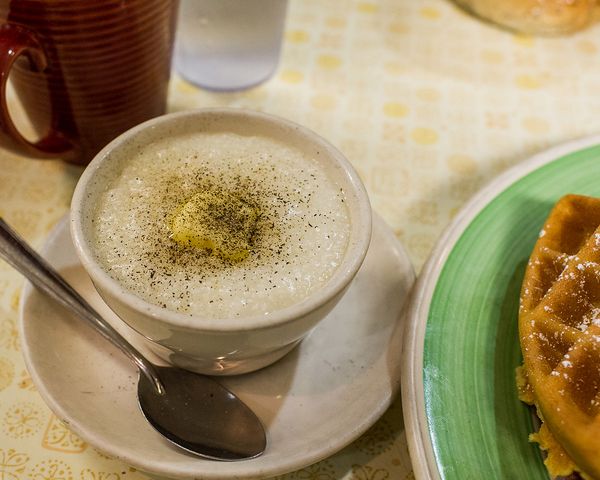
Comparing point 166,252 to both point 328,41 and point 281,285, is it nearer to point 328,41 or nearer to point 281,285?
point 281,285

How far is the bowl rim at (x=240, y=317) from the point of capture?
635mm

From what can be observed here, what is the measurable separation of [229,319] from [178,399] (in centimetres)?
17

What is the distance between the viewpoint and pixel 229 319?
64cm

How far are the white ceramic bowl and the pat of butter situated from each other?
11 cm

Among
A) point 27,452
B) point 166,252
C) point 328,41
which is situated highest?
point 166,252

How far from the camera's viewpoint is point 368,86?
1333mm

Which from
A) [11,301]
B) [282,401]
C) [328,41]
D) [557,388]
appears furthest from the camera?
[328,41]

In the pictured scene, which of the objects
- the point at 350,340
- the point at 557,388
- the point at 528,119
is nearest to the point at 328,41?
the point at 528,119

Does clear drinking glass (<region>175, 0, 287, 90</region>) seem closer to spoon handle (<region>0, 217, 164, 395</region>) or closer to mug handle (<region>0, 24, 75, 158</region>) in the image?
mug handle (<region>0, 24, 75, 158</region>)

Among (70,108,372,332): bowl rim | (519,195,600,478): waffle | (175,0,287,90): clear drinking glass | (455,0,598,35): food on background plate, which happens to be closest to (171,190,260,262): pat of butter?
(70,108,372,332): bowl rim

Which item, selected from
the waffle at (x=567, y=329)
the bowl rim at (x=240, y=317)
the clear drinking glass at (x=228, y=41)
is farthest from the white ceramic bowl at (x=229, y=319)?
the clear drinking glass at (x=228, y=41)

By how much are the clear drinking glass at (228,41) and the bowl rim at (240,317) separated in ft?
1.26

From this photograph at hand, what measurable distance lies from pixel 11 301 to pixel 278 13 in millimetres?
723

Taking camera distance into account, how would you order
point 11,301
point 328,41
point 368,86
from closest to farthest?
point 11,301 < point 368,86 < point 328,41
